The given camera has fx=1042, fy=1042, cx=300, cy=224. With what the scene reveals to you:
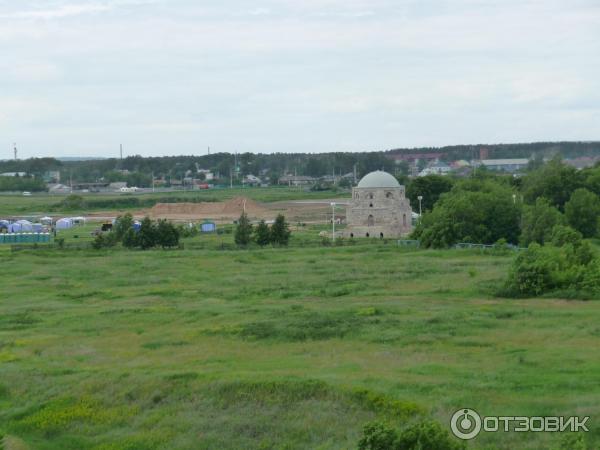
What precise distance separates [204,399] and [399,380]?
438 centimetres

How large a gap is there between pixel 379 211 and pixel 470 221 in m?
15.3

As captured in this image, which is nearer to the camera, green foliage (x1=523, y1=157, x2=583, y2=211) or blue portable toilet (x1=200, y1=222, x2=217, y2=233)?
green foliage (x1=523, y1=157, x2=583, y2=211)

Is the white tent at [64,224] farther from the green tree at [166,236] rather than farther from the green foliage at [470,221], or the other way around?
the green foliage at [470,221]

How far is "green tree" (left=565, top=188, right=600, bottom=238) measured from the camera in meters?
63.8

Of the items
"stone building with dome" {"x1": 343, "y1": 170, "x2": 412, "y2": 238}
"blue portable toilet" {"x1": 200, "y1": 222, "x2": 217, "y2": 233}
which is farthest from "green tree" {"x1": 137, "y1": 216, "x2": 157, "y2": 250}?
"stone building with dome" {"x1": 343, "y1": 170, "x2": 412, "y2": 238}

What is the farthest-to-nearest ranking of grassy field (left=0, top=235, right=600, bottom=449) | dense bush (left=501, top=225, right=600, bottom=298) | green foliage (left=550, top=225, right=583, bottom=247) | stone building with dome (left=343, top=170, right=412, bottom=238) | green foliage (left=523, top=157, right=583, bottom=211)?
stone building with dome (left=343, top=170, right=412, bottom=238), green foliage (left=523, top=157, right=583, bottom=211), green foliage (left=550, top=225, right=583, bottom=247), dense bush (left=501, top=225, right=600, bottom=298), grassy field (left=0, top=235, right=600, bottom=449)

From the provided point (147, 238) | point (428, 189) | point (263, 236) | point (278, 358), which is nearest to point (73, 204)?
point (428, 189)

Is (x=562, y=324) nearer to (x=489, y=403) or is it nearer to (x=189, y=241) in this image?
(x=489, y=403)

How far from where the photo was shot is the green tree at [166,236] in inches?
2426

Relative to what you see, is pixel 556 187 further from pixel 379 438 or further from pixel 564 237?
pixel 379 438

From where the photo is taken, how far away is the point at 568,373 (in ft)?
78.0

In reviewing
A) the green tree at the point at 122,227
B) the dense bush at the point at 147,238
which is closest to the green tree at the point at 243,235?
the dense bush at the point at 147,238

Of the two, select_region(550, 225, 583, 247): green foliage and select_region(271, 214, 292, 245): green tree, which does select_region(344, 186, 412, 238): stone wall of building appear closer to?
select_region(271, 214, 292, 245): green tree

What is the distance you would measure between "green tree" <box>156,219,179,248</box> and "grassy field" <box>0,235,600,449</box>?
16.5m
